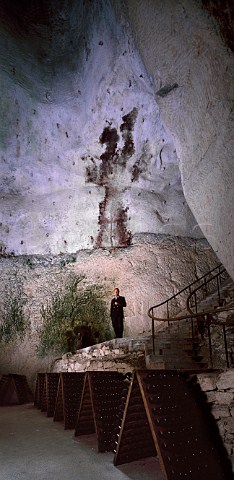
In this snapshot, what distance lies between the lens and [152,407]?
344 centimetres

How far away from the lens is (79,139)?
1269 cm

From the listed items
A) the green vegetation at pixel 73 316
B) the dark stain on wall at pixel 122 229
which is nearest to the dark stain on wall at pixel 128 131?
the dark stain on wall at pixel 122 229

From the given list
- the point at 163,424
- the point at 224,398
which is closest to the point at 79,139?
the point at 224,398

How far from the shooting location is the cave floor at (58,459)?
138 inches

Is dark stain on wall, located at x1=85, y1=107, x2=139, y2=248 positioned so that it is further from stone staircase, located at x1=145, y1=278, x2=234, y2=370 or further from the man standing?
stone staircase, located at x1=145, y1=278, x2=234, y2=370

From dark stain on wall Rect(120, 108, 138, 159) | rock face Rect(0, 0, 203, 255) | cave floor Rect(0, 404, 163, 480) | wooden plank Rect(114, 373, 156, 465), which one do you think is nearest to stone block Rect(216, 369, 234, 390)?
wooden plank Rect(114, 373, 156, 465)

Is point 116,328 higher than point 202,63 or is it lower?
lower

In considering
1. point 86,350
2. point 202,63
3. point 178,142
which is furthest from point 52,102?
point 86,350

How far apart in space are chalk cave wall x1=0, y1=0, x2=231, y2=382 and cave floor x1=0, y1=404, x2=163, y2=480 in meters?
6.57

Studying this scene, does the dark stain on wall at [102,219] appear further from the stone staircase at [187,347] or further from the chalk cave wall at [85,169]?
the stone staircase at [187,347]

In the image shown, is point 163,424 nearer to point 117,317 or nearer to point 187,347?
point 187,347

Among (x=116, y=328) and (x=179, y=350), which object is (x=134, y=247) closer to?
(x=116, y=328)

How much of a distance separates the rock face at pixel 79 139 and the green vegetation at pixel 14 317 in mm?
1828

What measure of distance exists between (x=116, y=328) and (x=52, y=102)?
7.82m
